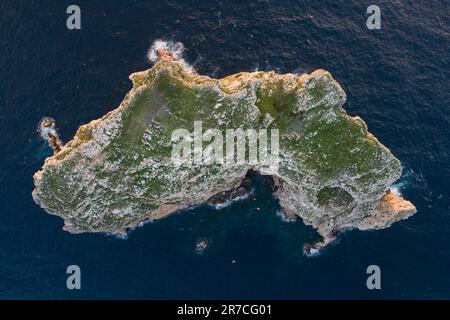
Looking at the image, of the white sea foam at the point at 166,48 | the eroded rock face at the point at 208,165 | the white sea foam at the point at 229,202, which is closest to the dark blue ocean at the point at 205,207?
the white sea foam at the point at 229,202

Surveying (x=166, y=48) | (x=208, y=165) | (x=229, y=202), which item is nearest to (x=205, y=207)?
(x=229, y=202)

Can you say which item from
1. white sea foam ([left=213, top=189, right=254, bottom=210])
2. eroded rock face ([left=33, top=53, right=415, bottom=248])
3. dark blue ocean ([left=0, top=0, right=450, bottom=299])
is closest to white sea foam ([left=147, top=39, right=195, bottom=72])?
dark blue ocean ([left=0, top=0, right=450, bottom=299])

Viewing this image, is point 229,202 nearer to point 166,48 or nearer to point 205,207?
point 205,207

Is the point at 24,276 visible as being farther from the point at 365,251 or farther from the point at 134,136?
the point at 365,251

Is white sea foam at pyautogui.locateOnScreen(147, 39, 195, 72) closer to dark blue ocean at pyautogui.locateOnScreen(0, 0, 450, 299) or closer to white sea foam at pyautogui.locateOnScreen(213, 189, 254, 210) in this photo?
dark blue ocean at pyautogui.locateOnScreen(0, 0, 450, 299)

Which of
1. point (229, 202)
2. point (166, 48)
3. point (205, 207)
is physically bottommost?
point (205, 207)
